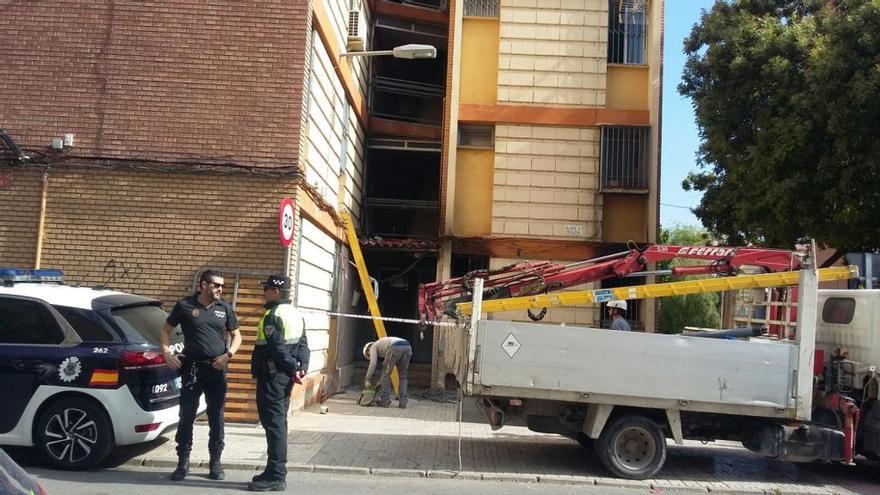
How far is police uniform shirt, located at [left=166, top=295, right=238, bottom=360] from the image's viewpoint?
7035 mm

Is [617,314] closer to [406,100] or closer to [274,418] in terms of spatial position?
[274,418]

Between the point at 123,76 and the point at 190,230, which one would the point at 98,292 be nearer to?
the point at 190,230

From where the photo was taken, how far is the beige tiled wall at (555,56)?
1656 cm

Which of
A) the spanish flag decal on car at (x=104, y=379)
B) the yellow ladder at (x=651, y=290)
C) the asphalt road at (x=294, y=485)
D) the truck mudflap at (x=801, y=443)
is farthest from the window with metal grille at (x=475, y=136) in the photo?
the spanish flag decal on car at (x=104, y=379)

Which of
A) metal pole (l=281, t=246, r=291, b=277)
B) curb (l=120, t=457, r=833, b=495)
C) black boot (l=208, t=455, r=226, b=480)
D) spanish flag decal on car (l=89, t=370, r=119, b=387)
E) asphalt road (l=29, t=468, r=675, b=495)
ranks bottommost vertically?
asphalt road (l=29, t=468, r=675, b=495)

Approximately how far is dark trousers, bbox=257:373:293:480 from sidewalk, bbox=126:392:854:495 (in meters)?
1.01

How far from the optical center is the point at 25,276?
7.97 meters

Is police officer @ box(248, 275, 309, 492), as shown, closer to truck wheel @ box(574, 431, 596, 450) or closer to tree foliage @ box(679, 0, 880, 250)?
truck wheel @ box(574, 431, 596, 450)

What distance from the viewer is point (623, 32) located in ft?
55.9

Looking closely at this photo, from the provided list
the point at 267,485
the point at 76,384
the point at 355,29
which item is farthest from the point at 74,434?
the point at 355,29

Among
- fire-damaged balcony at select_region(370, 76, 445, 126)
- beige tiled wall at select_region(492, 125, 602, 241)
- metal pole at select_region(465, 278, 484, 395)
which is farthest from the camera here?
fire-damaged balcony at select_region(370, 76, 445, 126)

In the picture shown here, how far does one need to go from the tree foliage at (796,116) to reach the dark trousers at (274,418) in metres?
9.35


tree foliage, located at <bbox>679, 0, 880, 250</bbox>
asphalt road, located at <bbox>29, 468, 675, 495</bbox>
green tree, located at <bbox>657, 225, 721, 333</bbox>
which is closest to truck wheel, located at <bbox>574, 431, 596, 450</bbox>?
asphalt road, located at <bbox>29, 468, 675, 495</bbox>

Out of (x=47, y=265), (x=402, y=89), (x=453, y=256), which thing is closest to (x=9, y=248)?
(x=47, y=265)
